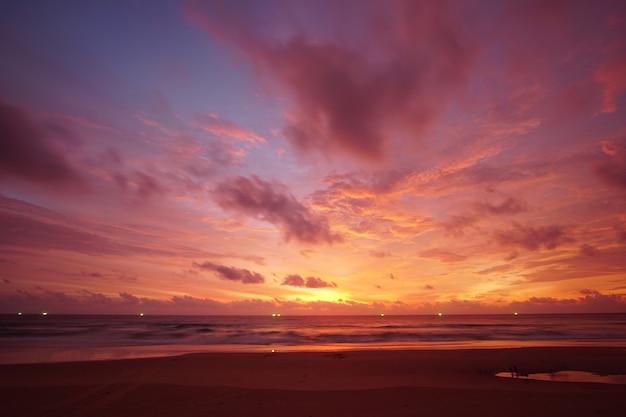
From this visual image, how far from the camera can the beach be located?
8.95m

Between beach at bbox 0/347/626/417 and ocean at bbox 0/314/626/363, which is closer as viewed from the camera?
beach at bbox 0/347/626/417

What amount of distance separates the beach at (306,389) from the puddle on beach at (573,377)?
0.75 m

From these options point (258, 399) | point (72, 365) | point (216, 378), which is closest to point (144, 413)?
point (258, 399)

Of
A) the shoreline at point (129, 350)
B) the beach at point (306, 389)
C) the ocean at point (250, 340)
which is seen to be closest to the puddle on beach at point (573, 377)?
the beach at point (306, 389)

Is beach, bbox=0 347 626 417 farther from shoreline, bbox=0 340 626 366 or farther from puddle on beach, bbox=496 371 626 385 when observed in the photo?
shoreline, bbox=0 340 626 366

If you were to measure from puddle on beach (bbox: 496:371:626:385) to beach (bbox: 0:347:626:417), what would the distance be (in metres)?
0.75

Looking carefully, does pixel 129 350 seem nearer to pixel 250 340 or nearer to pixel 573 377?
pixel 250 340

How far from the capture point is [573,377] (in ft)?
43.9

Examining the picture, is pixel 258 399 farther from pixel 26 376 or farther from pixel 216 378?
pixel 26 376

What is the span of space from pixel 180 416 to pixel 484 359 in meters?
15.4

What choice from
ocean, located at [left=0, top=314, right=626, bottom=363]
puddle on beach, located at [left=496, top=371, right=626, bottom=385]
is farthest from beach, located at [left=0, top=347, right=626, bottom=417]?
ocean, located at [left=0, top=314, right=626, bottom=363]

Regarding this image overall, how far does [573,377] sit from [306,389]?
35.6ft

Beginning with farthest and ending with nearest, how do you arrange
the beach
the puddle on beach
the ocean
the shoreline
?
1. the ocean
2. the shoreline
3. the puddle on beach
4. the beach

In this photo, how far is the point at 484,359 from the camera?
689 inches
